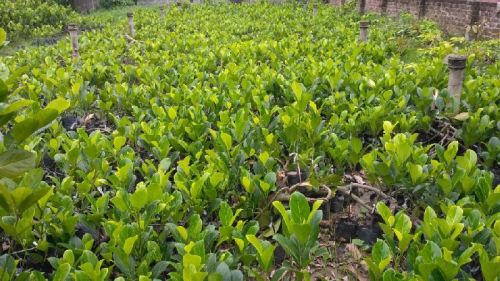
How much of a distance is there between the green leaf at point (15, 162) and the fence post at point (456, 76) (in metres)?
3.19

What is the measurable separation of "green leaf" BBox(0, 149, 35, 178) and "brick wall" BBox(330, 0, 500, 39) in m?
9.82

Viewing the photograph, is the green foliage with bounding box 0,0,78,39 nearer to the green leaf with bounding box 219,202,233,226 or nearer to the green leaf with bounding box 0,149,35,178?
the green leaf with bounding box 219,202,233,226

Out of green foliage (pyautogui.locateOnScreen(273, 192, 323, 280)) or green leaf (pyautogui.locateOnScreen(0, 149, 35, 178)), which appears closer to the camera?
green leaf (pyautogui.locateOnScreen(0, 149, 35, 178))

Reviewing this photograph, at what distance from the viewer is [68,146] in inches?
118

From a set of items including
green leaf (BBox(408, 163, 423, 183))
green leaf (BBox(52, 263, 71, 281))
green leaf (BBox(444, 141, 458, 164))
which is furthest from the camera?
green leaf (BBox(444, 141, 458, 164))

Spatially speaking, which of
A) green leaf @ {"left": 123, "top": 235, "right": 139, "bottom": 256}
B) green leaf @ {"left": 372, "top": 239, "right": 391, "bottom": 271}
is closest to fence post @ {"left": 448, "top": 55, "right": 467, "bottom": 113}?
green leaf @ {"left": 372, "top": 239, "right": 391, "bottom": 271}

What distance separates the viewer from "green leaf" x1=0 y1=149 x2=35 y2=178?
4.30 feet

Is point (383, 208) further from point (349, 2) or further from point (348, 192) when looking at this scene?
point (349, 2)

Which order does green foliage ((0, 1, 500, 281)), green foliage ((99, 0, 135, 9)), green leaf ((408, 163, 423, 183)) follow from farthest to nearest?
green foliage ((99, 0, 135, 9)), green leaf ((408, 163, 423, 183)), green foliage ((0, 1, 500, 281))

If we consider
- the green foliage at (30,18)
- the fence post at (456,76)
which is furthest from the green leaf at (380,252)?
the green foliage at (30,18)

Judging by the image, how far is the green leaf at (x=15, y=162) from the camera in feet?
4.30

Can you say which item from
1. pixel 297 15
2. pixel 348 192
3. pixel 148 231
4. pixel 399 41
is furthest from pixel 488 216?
pixel 297 15

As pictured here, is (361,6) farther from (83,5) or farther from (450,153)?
(83,5)

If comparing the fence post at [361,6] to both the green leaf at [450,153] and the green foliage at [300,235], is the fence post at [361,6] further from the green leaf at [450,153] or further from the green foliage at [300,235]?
the green foliage at [300,235]
